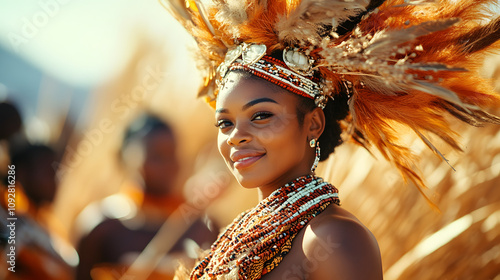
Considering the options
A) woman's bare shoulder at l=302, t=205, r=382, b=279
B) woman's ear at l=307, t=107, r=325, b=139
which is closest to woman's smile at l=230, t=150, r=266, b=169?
woman's ear at l=307, t=107, r=325, b=139

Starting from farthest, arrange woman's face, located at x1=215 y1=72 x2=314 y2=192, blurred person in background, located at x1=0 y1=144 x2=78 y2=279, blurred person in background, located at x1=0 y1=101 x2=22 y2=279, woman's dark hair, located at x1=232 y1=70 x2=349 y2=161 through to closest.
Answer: blurred person in background, located at x1=0 y1=101 x2=22 y2=279
blurred person in background, located at x1=0 y1=144 x2=78 y2=279
woman's dark hair, located at x1=232 y1=70 x2=349 y2=161
woman's face, located at x1=215 y1=72 x2=314 y2=192

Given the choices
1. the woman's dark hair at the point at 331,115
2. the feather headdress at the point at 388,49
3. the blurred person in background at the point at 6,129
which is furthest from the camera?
the blurred person in background at the point at 6,129

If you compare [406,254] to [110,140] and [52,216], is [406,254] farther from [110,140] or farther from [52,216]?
[110,140]

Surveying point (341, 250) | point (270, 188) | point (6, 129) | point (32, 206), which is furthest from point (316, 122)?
point (6, 129)

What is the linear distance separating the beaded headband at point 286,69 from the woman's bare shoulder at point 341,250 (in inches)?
23.1

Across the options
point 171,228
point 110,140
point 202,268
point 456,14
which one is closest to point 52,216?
point 110,140

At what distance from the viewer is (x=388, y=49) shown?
1795 millimetres

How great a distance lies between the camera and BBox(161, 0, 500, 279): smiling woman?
1.85 m

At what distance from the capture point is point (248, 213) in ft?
7.43

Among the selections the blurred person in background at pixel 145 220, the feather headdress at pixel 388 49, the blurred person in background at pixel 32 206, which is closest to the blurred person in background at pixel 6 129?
the blurred person in background at pixel 32 206

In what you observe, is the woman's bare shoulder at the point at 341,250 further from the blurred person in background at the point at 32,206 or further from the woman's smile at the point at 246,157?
the blurred person in background at the point at 32,206

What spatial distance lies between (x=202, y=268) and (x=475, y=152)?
71.4 inches

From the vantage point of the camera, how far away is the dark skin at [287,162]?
1.71 metres

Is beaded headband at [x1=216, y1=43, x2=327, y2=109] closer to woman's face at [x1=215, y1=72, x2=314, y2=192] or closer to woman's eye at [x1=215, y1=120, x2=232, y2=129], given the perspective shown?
woman's face at [x1=215, y1=72, x2=314, y2=192]
